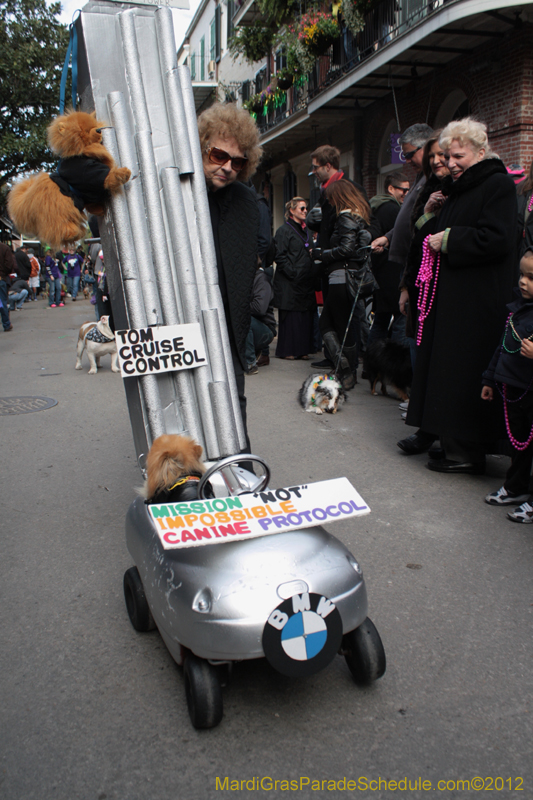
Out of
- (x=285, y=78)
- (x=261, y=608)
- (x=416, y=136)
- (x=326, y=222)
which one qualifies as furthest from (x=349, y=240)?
(x=285, y=78)

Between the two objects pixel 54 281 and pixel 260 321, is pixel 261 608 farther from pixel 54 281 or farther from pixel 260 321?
pixel 54 281

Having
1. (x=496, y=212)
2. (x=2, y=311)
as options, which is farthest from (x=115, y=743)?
(x=2, y=311)

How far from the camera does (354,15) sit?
43.9ft

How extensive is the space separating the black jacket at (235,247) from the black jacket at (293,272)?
5.29 metres

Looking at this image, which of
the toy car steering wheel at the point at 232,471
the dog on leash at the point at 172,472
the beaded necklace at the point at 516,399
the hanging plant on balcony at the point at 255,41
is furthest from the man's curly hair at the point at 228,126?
the hanging plant on balcony at the point at 255,41

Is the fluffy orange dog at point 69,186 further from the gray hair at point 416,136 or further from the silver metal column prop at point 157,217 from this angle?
the gray hair at point 416,136

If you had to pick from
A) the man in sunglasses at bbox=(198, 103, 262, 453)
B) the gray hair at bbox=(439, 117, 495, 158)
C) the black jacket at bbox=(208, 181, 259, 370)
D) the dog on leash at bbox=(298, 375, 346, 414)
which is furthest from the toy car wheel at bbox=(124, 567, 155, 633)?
the dog on leash at bbox=(298, 375, 346, 414)

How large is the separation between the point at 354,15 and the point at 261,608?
47.4 feet

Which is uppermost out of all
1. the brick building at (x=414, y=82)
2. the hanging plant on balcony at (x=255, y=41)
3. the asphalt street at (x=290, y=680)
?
the hanging plant on balcony at (x=255, y=41)

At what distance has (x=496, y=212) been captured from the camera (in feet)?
13.2

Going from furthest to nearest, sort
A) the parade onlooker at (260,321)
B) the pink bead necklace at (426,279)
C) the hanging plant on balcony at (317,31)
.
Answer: the hanging plant on balcony at (317,31) < the parade onlooker at (260,321) < the pink bead necklace at (426,279)

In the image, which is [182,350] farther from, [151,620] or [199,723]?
[199,723]

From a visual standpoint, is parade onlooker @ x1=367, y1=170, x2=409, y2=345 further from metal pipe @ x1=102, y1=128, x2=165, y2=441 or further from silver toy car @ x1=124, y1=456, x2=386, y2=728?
silver toy car @ x1=124, y1=456, x2=386, y2=728

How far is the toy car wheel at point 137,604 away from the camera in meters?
2.60
